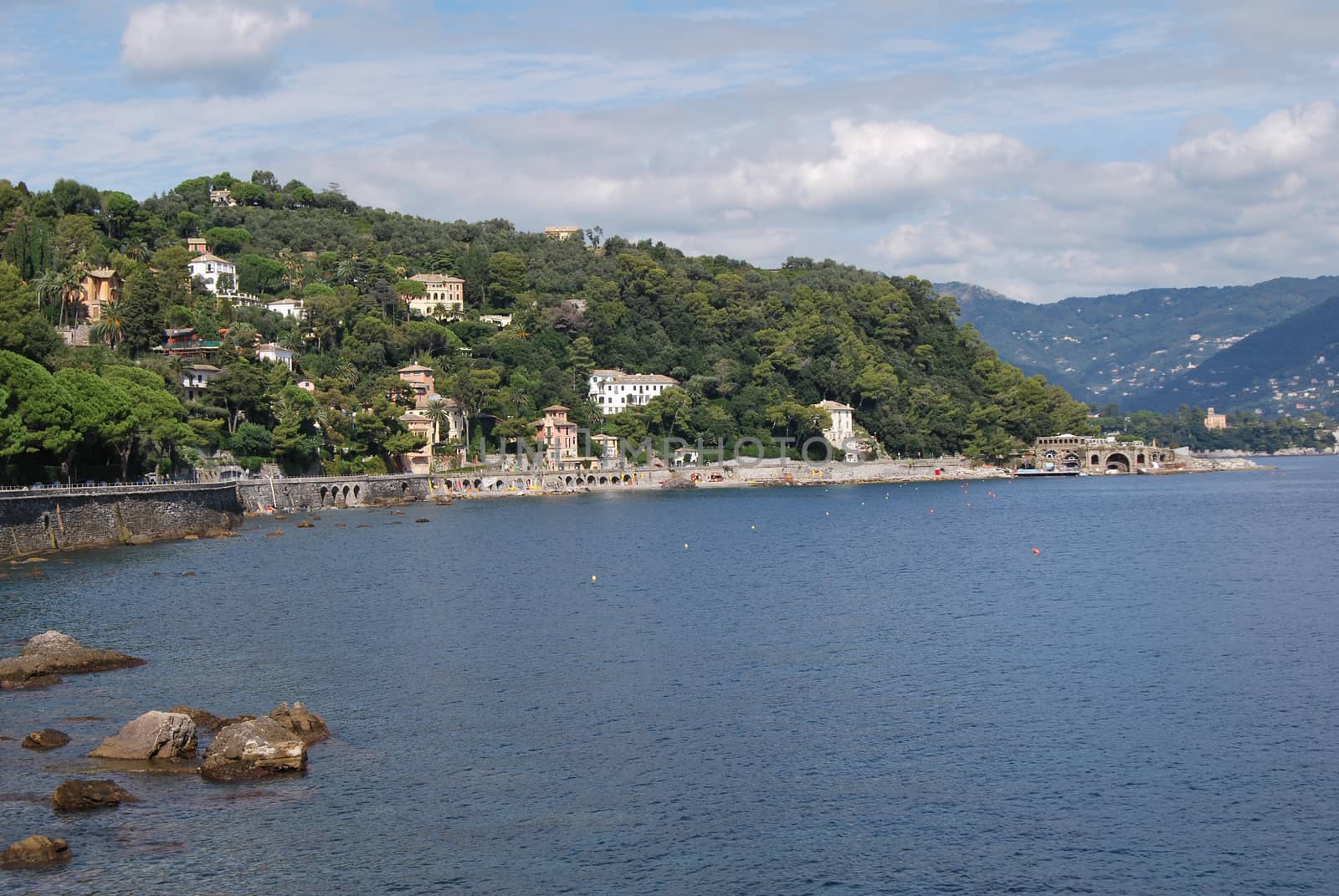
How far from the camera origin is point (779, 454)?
5935 inches

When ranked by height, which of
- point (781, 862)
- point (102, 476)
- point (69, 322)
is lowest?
point (781, 862)

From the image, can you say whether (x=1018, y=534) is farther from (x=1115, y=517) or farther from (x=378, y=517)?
(x=378, y=517)

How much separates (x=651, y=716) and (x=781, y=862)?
9675 mm

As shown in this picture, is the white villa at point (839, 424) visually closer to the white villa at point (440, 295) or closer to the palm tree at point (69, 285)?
the white villa at point (440, 295)

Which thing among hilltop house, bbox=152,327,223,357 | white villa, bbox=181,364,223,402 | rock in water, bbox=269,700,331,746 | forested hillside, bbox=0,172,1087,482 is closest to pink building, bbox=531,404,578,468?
forested hillside, bbox=0,172,1087,482

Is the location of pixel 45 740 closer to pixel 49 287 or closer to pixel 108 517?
pixel 108 517

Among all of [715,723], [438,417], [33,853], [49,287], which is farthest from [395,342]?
[33,853]

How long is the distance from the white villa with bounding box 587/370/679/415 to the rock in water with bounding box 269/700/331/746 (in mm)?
118123

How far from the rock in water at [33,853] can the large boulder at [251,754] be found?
4.81m

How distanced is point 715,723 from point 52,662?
20042 mm

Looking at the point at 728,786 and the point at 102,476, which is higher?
the point at 102,476

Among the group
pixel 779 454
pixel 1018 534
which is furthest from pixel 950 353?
pixel 1018 534

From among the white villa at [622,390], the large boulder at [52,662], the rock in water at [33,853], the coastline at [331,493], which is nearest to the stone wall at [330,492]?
the coastline at [331,493]

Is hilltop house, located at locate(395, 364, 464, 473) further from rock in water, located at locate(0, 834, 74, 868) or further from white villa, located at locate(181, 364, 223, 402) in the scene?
rock in water, located at locate(0, 834, 74, 868)
